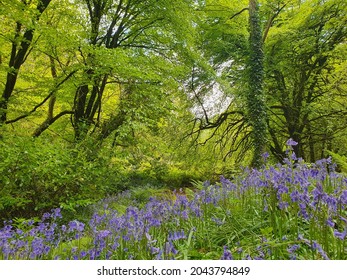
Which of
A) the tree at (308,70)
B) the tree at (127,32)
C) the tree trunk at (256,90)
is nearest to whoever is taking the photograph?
the tree at (127,32)

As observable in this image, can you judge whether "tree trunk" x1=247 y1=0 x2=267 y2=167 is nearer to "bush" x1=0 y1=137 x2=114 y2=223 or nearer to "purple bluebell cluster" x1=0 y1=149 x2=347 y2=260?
"bush" x1=0 y1=137 x2=114 y2=223

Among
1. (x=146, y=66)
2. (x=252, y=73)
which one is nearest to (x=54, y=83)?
(x=146, y=66)

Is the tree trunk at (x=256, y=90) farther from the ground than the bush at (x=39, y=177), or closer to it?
farther from the ground

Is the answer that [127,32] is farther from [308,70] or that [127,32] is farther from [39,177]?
[308,70]

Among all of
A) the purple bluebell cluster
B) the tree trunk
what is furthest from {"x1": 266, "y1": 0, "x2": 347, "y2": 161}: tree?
the purple bluebell cluster

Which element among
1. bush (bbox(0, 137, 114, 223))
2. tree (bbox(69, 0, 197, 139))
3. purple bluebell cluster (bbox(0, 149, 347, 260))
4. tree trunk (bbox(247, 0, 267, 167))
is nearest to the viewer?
purple bluebell cluster (bbox(0, 149, 347, 260))

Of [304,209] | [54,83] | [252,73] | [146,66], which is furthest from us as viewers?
[252,73]

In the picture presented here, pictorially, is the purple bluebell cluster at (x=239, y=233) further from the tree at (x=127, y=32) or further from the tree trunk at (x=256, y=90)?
the tree trunk at (x=256, y=90)

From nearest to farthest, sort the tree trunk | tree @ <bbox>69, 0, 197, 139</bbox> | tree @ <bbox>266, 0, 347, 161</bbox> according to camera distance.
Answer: tree @ <bbox>69, 0, 197, 139</bbox> → the tree trunk → tree @ <bbox>266, 0, 347, 161</bbox>

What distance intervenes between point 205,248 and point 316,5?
10.2 m

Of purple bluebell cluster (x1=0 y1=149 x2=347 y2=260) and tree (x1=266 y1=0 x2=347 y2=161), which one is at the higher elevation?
tree (x1=266 y1=0 x2=347 y2=161)

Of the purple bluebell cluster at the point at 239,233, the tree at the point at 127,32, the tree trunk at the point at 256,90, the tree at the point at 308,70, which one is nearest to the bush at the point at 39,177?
the tree at the point at 127,32

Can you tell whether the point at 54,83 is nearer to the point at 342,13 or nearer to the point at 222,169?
the point at 222,169

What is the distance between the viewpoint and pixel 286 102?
10742mm
